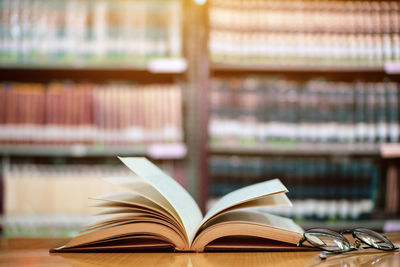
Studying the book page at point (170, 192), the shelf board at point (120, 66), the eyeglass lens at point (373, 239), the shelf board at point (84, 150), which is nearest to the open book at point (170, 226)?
the book page at point (170, 192)

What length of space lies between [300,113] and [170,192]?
1.23m

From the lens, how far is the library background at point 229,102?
1750mm

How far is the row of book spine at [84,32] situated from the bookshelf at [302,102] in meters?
0.25

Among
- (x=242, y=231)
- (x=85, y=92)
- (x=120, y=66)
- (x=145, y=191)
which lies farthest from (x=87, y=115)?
(x=242, y=231)

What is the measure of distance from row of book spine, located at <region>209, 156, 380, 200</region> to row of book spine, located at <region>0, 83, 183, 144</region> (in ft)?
0.86

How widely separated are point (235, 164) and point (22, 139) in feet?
3.07

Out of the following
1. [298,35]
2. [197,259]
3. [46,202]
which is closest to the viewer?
[197,259]

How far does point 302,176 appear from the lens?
70.3 inches

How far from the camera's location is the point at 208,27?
1.77 meters

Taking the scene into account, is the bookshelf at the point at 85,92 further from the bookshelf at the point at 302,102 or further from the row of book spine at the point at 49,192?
the bookshelf at the point at 302,102

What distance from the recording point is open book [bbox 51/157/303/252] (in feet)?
2.06

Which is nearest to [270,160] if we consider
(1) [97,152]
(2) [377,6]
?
(1) [97,152]

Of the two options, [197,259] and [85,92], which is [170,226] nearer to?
[197,259]

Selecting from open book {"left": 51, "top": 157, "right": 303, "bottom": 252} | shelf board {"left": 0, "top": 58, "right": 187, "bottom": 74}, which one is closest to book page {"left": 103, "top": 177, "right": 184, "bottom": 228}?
open book {"left": 51, "top": 157, "right": 303, "bottom": 252}
